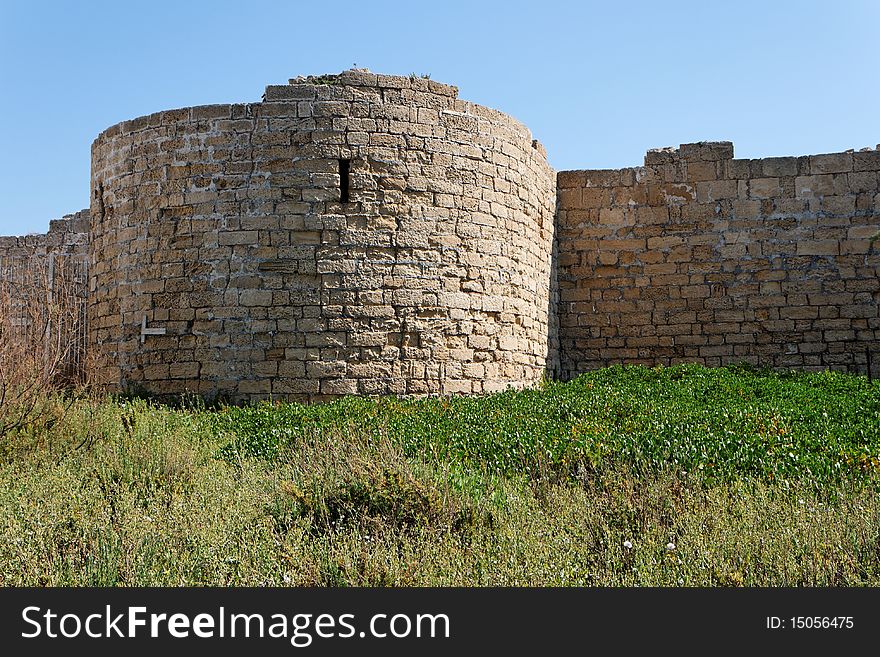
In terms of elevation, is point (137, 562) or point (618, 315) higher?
point (618, 315)

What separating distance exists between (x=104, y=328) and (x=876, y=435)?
323 inches

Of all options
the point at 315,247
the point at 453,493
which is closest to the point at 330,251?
the point at 315,247

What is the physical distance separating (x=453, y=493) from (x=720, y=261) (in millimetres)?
7687

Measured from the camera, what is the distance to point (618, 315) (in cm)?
1266

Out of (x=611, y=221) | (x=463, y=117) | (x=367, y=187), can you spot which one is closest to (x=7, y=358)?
(x=367, y=187)

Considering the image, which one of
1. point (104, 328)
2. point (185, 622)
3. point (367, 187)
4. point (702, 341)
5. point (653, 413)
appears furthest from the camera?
point (702, 341)

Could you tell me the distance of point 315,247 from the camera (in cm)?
979

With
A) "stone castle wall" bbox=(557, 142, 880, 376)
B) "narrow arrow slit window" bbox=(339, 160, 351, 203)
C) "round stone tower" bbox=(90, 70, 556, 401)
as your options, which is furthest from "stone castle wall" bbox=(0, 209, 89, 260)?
"stone castle wall" bbox=(557, 142, 880, 376)

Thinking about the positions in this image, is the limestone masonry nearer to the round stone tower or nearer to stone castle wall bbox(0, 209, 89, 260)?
the round stone tower

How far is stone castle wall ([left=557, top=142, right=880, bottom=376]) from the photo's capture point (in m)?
12.1

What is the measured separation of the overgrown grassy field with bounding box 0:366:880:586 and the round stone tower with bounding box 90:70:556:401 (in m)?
0.65

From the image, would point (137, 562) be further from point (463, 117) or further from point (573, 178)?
point (573, 178)

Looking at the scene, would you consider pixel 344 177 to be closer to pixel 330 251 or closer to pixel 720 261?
pixel 330 251

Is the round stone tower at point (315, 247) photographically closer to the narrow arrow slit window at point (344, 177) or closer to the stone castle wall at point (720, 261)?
the narrow arrow slit window at point (344, 177)
